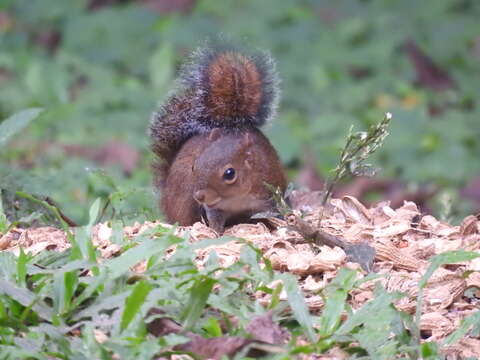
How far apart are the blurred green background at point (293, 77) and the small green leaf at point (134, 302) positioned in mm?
5179

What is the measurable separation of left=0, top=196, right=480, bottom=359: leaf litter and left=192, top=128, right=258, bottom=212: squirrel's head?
134 mm

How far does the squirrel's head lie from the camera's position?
214 inches

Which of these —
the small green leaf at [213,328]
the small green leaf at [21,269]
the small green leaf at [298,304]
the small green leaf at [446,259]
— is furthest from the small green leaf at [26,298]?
the small green leaf at [446,259]

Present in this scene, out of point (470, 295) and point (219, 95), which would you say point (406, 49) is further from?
point (470, 295)

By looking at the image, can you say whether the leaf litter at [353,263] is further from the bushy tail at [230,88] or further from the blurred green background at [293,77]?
the blurred green background at [293,77]

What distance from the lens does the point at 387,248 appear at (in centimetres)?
473

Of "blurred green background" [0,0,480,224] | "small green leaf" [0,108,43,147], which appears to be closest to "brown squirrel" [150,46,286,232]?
"small green leaf" [0,108,43,147]

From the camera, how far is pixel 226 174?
5473 mm

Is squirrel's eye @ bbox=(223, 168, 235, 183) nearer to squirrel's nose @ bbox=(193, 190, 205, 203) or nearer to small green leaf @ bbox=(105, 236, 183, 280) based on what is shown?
squirrel's nose @ bbox=(193, 190, 205, 203)

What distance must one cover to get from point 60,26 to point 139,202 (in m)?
7.30

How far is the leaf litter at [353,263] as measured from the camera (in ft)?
13.5

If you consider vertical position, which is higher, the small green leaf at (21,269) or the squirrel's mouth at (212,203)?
the small green leaf at (21,269)

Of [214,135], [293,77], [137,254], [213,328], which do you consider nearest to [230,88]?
[214,135]

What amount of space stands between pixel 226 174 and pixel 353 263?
1091 millimetres
